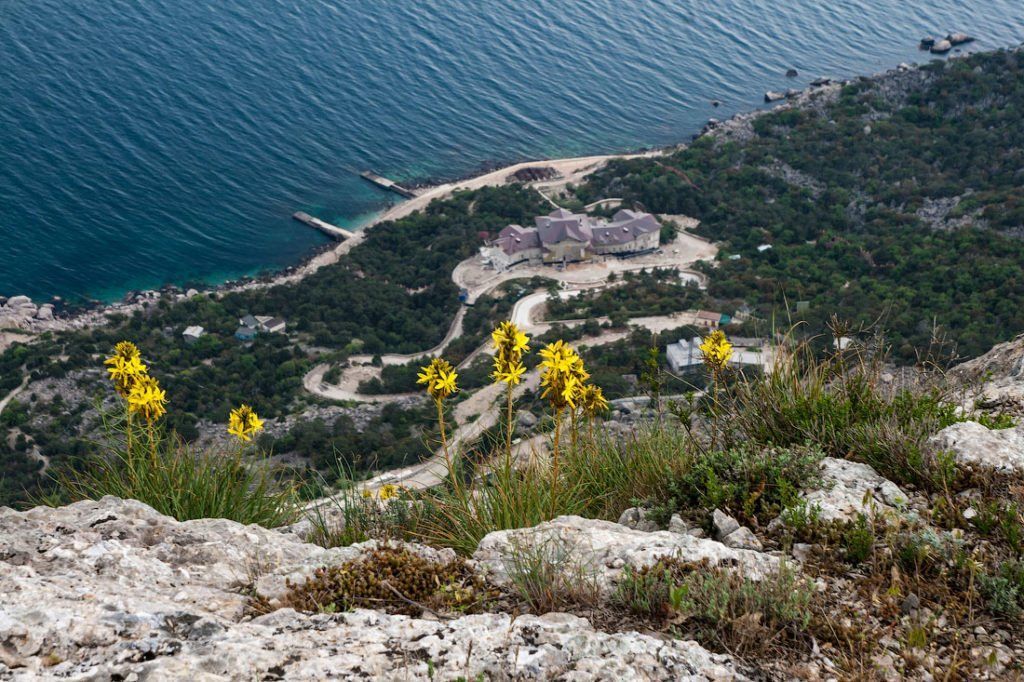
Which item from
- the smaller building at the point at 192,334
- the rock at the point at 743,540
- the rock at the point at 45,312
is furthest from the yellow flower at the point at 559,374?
the rock at the point at 45,312

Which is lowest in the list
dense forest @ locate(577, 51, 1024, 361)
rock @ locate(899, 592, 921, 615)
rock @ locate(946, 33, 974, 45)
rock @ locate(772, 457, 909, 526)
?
dense forest @ locate(577, 51, 1024, 361)

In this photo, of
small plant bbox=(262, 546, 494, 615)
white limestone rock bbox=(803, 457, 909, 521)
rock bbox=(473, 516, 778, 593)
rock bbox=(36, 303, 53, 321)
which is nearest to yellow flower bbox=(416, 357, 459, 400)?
rock bbox=(473, 516, 778, 593)

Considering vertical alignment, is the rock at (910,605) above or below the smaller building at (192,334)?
above

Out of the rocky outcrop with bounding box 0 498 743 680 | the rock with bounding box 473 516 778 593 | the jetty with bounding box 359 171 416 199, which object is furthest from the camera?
the jetty with bounding box 359 171 416 199

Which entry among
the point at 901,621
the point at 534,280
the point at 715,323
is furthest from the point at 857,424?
the point at 534,280

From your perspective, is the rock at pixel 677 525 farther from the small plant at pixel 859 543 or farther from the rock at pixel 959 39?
the rock at pixel 959 39

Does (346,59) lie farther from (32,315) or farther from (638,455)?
(638,455)

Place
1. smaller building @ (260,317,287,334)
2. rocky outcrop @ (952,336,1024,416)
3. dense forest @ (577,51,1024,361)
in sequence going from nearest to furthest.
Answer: rocky outcrop @ (952,336,1024,416), dense forest @ (577,51,1024,361), smaller building @ (260,317,287,334)

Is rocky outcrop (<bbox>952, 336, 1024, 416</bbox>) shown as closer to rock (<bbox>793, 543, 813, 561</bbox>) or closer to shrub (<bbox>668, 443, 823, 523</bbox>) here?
shrub (<bbox>668, 443, 823, 523</bbox>)
